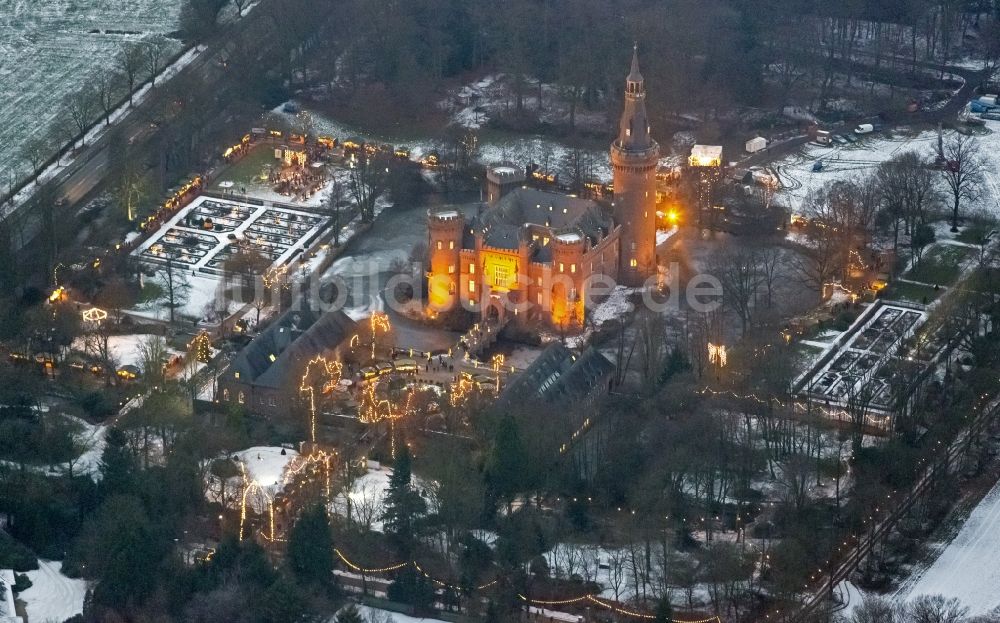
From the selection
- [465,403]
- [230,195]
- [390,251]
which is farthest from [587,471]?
[230,195]

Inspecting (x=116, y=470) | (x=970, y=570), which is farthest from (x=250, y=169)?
(x=970, y=570)

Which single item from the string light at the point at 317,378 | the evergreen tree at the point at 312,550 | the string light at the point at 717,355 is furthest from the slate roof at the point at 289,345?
the string light at the point at 717,355

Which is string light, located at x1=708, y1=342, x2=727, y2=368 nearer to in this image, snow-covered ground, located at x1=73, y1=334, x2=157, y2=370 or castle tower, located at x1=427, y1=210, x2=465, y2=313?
castle tower, located at x1=427, y1=210, x2=465, y2=313

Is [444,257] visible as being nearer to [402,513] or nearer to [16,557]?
[402,513]

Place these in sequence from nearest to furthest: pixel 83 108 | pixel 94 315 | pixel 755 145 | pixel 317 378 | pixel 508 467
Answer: pixel 508 467 < pixel 317 378 < pixel 94 315 < pixel 755 145 < pixel 83 108

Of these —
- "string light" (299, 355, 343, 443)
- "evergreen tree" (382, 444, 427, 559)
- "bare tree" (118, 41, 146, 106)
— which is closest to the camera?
"evergreen tree" (382, 444, 427, 559)

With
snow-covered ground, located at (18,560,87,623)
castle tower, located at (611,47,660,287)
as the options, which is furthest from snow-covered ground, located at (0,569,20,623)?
castle tower, located at (611,47,660,287)
